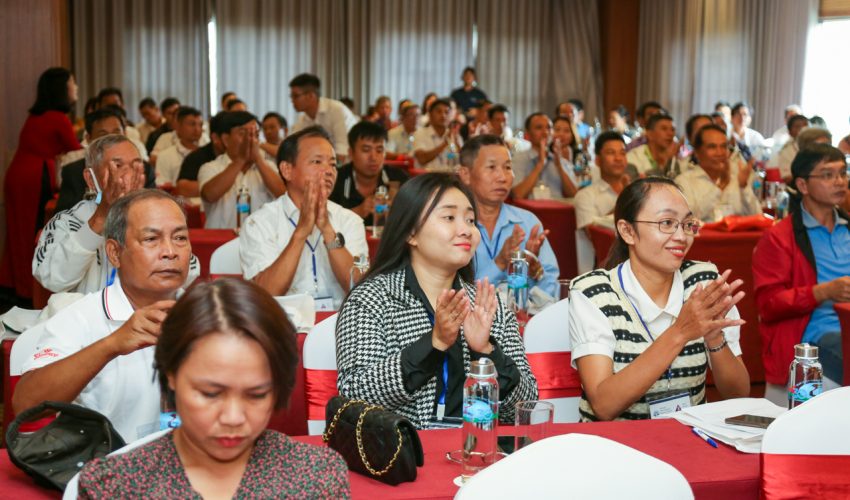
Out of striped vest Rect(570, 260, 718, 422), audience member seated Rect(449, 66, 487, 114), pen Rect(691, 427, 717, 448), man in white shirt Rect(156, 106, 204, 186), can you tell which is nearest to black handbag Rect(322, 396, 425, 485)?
pen Rect(691, 427, 717, 448)

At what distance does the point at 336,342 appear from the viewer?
8.18ft

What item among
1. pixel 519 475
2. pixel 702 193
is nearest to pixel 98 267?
pixel 519 475

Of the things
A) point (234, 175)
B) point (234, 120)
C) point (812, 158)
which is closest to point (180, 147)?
point (234, 120)

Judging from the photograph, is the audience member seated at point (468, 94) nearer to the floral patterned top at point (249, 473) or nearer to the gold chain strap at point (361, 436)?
the gold chain strap at point (361, 436)

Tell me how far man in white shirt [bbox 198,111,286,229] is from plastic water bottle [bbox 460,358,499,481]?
392 cm

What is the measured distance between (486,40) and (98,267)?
13047 mm

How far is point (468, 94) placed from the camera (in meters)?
14.6

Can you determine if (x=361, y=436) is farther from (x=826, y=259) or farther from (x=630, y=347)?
(x=826, y=259)

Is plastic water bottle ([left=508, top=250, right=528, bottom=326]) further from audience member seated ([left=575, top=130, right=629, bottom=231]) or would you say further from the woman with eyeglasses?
audience member seated ([left=575, top=130, right=629, bottom=231])

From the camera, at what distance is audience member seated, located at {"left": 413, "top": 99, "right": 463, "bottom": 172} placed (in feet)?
32.0

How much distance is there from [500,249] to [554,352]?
4.60ft

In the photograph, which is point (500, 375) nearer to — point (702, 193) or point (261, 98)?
point (702, 193)

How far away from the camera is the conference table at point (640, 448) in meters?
1.81

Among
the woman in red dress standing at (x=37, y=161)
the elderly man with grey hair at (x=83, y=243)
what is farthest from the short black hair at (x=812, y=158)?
the woman in red dress standing at (x=37, y=161)
